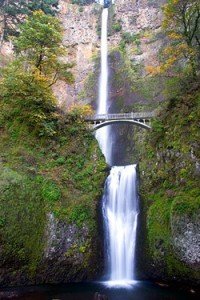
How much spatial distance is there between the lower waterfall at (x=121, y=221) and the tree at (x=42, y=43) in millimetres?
9294

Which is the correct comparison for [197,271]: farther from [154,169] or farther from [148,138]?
[148,138]

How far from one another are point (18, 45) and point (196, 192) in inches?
618

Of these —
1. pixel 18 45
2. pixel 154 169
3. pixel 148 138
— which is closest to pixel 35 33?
pixel 18 45

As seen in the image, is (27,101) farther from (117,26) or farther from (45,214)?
(117,26)

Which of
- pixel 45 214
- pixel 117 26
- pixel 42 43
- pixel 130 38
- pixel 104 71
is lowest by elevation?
pixel 45 214

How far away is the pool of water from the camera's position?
43.9 ft

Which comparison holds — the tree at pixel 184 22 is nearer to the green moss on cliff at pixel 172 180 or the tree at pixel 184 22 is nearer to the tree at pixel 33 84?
the green moss on cliff at pixel 172 180

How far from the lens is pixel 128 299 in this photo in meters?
13.4

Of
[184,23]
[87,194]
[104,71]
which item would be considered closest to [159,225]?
[87,194]

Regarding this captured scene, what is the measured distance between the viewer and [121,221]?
18.1 metres

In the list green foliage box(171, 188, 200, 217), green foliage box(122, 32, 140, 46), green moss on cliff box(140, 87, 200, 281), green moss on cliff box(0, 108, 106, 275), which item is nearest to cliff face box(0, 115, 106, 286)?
green moss on cliff box(0, 108, 106, 275)

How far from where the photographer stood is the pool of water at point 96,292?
1338 centimetres

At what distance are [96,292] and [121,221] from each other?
4826 mm

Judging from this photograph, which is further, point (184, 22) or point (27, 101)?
point (27, 101)
